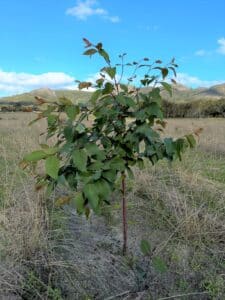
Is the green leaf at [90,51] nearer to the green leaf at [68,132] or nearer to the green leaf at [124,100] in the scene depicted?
the green leaf at [124,100]

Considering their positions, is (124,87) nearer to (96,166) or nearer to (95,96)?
(95,96)

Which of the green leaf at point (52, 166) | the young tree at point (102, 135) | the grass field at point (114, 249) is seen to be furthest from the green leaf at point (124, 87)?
the grass field at point (114, 249)

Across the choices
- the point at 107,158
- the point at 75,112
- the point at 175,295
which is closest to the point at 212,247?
the point at 175,295

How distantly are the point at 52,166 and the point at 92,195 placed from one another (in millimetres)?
330

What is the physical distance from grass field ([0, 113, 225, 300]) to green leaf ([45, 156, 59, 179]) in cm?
125

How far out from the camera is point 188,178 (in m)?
4.55

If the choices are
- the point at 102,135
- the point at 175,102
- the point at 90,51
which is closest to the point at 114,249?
the point at 102,135

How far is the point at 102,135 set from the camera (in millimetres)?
2416

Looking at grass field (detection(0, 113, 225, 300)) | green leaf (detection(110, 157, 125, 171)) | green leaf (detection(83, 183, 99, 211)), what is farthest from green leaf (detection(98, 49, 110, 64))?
grass field (detection(0, 113, 225, 300))

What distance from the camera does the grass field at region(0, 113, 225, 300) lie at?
2.81m

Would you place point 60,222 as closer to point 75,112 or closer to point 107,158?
point 107,158

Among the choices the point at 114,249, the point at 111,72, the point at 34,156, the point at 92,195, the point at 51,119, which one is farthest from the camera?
the point at 114,249

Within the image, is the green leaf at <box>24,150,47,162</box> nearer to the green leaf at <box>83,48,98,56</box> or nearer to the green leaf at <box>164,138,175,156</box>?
the green leaf at <box>83,48,98,56</box>

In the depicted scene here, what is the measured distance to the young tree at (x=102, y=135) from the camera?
6.69ft
